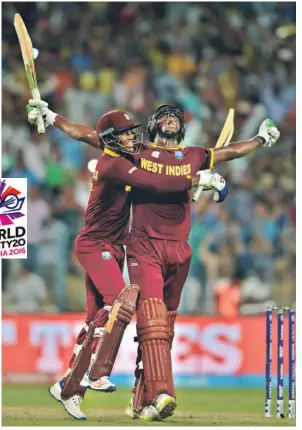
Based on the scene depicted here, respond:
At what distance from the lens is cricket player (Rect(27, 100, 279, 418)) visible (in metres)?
10.3

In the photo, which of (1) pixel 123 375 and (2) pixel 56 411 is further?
(1) pixel 123 375

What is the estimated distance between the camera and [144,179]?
406 inches

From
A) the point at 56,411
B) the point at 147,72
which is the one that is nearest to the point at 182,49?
the point at 147,72

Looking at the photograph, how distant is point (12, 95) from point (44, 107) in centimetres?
802

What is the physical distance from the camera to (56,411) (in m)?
12.0

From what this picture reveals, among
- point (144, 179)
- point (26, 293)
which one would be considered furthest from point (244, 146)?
point (26, 293)

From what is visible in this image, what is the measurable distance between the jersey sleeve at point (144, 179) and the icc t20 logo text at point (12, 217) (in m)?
0.82


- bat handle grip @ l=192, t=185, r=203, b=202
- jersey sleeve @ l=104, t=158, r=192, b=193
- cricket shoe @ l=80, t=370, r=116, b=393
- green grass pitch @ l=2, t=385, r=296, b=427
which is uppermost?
jersey sleeve @ l=104, t=158, r=192, b=193

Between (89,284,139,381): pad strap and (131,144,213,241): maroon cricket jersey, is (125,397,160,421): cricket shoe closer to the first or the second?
(89,284,139,381): pad strap

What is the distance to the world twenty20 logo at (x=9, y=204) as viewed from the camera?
10.3 metres

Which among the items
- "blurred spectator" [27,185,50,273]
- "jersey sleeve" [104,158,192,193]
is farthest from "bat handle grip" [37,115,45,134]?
"blurred spectator" [27,185,50,273]

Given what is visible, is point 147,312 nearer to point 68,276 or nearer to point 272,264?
point 68,276

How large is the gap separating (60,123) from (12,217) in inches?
43.9

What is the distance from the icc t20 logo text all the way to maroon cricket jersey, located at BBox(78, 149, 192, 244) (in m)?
0.62
